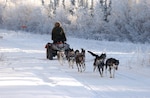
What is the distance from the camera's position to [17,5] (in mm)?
90750

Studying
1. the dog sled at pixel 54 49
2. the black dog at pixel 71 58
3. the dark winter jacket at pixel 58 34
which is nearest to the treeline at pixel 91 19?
the dark winter jacket at pixel 58 34

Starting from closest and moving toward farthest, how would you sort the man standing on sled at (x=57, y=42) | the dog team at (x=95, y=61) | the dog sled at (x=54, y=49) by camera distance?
the dog team at (x=95, y=61) < the dog sled at (x=54, y=49) < the man standing on sled at (x=57, y=42)

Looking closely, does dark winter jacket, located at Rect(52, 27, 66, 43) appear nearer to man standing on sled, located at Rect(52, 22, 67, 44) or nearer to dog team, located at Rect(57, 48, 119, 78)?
man standing on sled, located at Rect(52, 22, 67, 44)

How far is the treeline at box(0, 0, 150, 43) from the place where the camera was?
54000mm

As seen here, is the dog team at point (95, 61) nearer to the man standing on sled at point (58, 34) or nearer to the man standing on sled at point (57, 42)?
the man standing on sled at point (57, 42)

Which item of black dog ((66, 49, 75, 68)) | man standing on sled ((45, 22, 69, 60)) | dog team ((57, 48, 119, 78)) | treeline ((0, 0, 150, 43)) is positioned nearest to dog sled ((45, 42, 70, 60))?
man standing on sled ((45, 22, 69, 60))

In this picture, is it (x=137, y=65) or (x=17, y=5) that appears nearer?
(x=137, y=65)

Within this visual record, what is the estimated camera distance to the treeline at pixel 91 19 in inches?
2126

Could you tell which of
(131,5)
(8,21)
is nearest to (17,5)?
(8,21)

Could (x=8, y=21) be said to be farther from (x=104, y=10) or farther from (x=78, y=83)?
(x=78, y=83)

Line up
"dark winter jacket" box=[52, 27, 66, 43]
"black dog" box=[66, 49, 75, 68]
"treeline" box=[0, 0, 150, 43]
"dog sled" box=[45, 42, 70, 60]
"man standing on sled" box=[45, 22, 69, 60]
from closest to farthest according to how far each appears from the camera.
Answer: "black dog" box=[66, 49, 75, 68] → "dog sled" box=[45, 42, 70, 60] → "man standing on sled" box=[45, 22, 69, 60] → "dark winter jacket" box=[52, 27, 66, 43] → "treeline" box=[0, 0, 150, 43]

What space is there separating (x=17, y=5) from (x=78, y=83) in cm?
8242

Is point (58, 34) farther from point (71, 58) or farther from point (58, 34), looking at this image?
point (71, 58)

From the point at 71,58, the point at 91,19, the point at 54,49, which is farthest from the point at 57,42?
the point at 91,19
